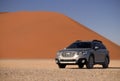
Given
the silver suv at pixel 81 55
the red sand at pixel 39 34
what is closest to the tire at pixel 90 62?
the silver suv at pixel 81 55

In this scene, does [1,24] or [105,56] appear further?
[1,24]

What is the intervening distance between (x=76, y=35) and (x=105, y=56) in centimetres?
7491

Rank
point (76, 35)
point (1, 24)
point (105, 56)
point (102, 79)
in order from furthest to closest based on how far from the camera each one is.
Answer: point (1, 24) → point (76, 35) → point (105, 56) → point (102, 79)

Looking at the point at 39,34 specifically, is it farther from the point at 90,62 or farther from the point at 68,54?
the point at 68,54

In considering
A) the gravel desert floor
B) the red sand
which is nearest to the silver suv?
the gravel desert floor

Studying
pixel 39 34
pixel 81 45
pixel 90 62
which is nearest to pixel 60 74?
pixel 90 62

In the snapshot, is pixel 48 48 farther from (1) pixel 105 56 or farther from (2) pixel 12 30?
(1) pixel 105 56

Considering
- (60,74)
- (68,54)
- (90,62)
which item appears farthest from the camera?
(90,62)

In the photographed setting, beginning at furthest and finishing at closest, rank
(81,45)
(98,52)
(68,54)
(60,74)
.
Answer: (81,45), (98,52), (68,54), (60,74)

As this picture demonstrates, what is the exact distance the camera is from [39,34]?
10356 centimetres

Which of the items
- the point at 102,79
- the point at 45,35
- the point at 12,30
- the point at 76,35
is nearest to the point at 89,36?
the point at 76,35

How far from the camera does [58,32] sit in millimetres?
104062

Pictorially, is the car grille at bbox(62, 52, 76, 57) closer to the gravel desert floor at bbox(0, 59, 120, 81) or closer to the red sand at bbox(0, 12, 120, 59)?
the gravel desert floor at bbox(0, 59, 120, 81)

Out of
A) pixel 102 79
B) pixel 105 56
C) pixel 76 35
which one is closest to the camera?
pixel 102 79
